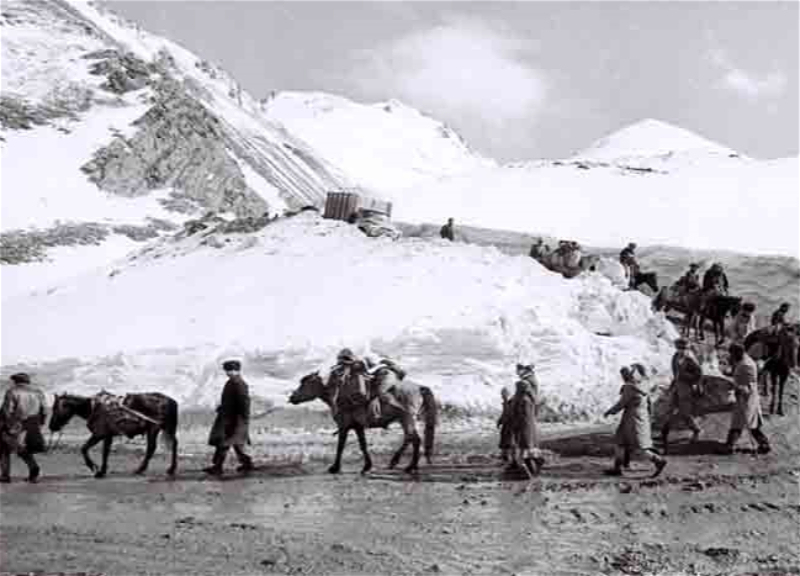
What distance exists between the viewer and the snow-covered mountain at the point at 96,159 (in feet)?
132

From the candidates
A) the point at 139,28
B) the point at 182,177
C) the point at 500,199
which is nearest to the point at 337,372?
the point at 500,199

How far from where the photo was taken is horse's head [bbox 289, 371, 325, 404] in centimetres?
1302

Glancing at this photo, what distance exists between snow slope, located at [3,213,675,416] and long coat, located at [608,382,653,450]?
4784mm

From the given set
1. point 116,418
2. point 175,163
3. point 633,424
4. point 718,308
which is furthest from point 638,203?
point 116,418

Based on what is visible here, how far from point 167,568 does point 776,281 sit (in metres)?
22.1

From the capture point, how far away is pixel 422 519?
31.6ft

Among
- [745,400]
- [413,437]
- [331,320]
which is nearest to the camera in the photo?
[413,437]

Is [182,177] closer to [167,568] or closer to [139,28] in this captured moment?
[167,568]

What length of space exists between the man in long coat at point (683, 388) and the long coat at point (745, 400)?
0.51m

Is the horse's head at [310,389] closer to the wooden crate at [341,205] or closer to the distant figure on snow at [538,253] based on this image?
the distant figure on snow at [538,253]

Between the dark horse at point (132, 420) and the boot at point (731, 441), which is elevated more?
the boot at point (731, 441)

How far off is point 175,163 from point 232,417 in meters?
42.3

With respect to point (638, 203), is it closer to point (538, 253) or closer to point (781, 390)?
point (538, 253)

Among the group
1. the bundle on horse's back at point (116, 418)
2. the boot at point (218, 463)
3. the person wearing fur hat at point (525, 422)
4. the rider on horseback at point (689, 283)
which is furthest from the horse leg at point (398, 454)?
the rider on horseback at point (689, 283)
